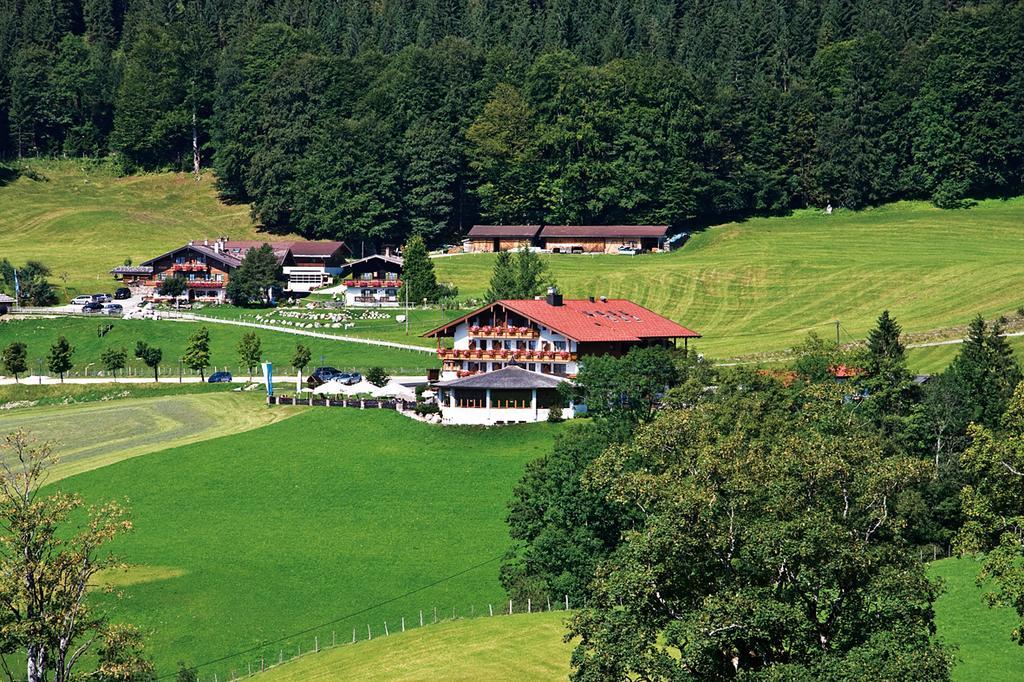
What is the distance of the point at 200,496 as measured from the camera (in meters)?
76.2

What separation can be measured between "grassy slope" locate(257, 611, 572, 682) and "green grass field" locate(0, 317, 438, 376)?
55326 millimetres

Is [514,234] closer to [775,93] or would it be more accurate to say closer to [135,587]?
[775,93]

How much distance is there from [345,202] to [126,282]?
1202 inches

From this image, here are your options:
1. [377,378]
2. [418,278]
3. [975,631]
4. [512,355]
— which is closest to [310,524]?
[512,355]

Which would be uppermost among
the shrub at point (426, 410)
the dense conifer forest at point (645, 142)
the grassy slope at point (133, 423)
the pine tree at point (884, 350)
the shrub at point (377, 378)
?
the dense conifer forest at point (645, 142)

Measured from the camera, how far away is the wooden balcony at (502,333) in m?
96.2

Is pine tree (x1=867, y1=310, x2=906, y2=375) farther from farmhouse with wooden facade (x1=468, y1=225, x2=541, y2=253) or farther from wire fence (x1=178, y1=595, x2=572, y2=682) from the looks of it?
farmhouse with wooden facade (x1=468, y1=225, x2=541, y2=253)

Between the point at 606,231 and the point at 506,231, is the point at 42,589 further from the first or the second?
the point at 506,231

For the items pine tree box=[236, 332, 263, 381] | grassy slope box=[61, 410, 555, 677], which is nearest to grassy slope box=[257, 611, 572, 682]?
grassy slope box=[61, 410, 555, 677]

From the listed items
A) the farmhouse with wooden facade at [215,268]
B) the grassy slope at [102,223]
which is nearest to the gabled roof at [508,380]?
the farmhouse with wooden facade at [215,268]

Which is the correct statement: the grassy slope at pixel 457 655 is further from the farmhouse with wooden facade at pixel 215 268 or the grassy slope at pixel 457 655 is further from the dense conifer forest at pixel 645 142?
the dense conifer forest at pixel 645 142

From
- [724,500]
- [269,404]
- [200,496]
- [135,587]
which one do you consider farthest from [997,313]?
[724,500]

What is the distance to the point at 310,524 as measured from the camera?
7175cm

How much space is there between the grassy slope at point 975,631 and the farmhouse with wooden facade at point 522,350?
40.4m
